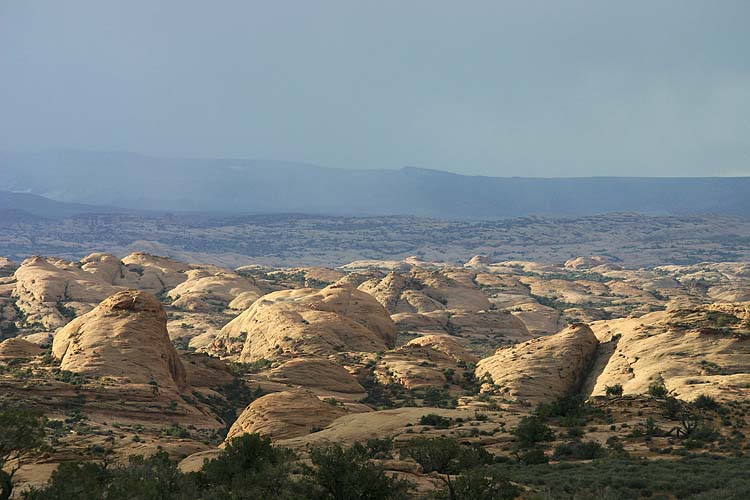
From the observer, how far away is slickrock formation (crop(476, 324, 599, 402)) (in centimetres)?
6000

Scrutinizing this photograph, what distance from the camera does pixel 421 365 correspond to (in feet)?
216

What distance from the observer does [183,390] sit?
55469mm

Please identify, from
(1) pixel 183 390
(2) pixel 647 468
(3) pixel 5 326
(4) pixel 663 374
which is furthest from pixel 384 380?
(3) pixel 5 326

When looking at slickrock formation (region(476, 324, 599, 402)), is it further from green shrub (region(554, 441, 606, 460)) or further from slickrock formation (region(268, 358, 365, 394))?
green shrub (region(554, 441, 606, 460))

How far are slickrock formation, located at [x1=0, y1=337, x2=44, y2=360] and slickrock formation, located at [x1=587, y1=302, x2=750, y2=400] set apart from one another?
1667 inches

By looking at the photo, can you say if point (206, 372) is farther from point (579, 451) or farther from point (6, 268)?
point (6, 268)

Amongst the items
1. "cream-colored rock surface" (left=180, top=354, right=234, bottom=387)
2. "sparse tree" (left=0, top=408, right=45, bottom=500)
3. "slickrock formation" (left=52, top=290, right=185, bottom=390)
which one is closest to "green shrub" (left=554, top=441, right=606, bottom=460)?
"sparse tree" (left=0, top=408, right=45, bottom=500)

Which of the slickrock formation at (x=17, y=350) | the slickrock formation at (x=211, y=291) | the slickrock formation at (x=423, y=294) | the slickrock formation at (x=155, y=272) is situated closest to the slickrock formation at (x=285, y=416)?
the slickrock formation at (x=17, y=350)

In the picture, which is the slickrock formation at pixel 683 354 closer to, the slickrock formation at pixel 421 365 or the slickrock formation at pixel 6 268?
the slickrock formation at pixel 421 365

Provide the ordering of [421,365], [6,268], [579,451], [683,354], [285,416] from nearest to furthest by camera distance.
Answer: [579,451], [285,416], [683,354], [421,365], [6,268]

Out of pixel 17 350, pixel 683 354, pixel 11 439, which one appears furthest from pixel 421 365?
pixel 11 439

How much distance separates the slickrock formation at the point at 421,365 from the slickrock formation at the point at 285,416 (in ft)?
48.4

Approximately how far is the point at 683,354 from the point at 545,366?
1001 cm

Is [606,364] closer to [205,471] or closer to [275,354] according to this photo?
[275,354]
